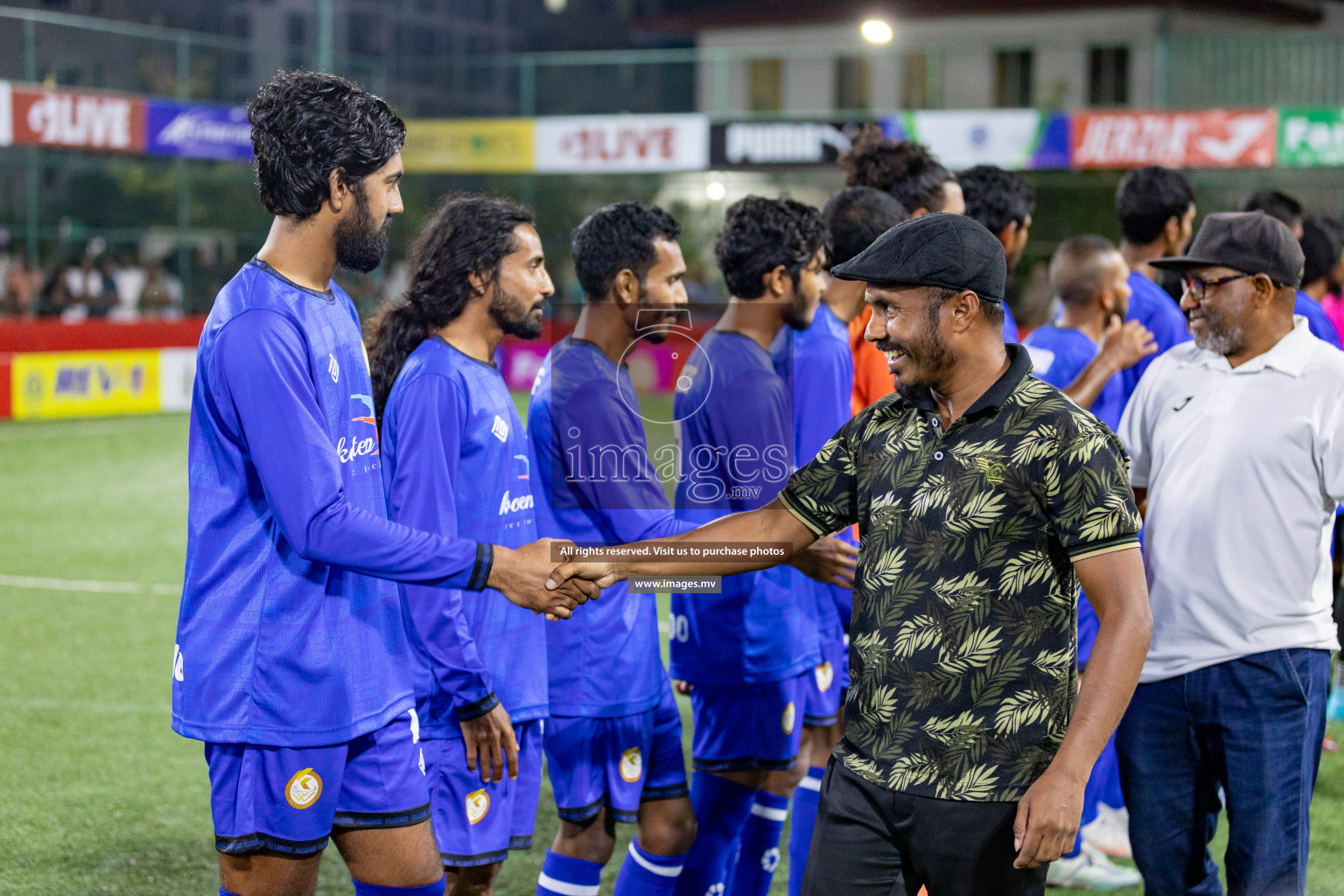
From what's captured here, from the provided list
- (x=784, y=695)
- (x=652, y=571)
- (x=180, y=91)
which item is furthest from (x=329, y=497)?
(x=180, y=91)

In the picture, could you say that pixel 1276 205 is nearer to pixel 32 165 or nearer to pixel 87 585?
pixel 87 585

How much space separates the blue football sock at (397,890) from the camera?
3012 mm

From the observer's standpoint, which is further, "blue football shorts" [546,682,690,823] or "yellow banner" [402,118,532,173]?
"yellow banner" [402,118,532,173]

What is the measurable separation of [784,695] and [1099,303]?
6.51 feet

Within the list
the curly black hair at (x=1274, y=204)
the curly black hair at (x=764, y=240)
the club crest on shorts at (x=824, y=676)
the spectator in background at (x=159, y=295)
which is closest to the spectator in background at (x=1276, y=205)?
the curly black hair at (x=1274, y=204)

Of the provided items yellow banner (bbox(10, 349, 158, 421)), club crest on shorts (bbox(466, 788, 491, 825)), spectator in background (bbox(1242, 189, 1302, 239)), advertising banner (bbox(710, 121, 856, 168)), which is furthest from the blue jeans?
advertising banner (bbox(710, 121, 856, 168))

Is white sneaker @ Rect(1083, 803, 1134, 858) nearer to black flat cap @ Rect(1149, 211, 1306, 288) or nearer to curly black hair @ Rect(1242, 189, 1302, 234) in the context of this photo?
black flat cap @ Rect(1149, 211, 1306, 288)

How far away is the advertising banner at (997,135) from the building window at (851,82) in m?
10.5

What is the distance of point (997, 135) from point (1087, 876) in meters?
20.6

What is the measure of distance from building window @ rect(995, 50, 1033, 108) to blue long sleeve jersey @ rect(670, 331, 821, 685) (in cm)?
2521

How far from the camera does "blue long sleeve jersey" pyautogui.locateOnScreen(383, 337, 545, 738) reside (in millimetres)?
3307

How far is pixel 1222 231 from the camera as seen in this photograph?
370cm

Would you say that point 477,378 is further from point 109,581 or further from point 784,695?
point 109,581

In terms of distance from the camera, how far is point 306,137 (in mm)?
2865
